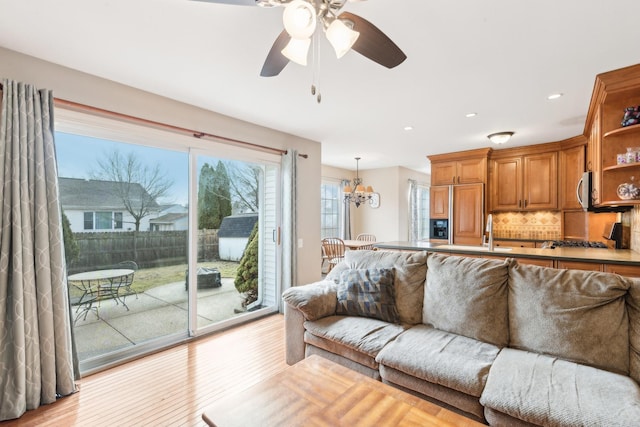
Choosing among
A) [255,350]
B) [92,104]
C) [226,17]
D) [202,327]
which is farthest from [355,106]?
[202,327]

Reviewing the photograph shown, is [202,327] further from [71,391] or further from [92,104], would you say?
[92,104]

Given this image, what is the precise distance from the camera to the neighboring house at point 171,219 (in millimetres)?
3010

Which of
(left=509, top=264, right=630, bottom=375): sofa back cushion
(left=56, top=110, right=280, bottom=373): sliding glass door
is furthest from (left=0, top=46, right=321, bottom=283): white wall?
(left=509, top=264, right=630, bottom=375): sofa back cushion

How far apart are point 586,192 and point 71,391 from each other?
5.45 metres

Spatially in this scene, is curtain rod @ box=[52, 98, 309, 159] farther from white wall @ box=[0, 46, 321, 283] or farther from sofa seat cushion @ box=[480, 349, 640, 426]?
sofa seat cushion @ box=[480, 349, 640, 426]

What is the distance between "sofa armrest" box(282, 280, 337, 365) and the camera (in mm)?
2367

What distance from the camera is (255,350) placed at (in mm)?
2889

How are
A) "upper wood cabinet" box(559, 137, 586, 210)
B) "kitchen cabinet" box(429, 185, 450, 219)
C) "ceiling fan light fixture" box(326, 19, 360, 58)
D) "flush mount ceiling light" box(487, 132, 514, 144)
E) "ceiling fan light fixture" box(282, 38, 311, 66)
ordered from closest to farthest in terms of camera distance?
"ceiling fan light fixture" box(326, 19, 360, 58) → "ceiling fan light fixture" box(282, 38, 311, 66) → "flush mount ceiling light" box(487, 132, 514, 144) → "upper wood cabinet" box(559, 137, 586, 210) → "kitchen cabinet" box(429, 185, 450, 219)

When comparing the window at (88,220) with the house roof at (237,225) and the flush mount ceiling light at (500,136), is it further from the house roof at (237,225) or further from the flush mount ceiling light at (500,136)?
the flush mount ceiling light at (500,136)

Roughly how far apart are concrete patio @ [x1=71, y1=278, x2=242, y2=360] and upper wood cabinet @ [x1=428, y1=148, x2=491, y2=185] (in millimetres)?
4376

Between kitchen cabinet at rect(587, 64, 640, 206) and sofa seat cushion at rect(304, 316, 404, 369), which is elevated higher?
kitchen cabinet at rect(587, 64, 640, 206)

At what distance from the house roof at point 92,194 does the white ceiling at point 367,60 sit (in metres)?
0.93

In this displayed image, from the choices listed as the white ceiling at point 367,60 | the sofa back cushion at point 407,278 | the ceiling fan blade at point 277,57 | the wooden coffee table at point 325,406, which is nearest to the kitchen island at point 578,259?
the sofa back cushion at point 407,278

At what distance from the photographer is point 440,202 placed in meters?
5.57
